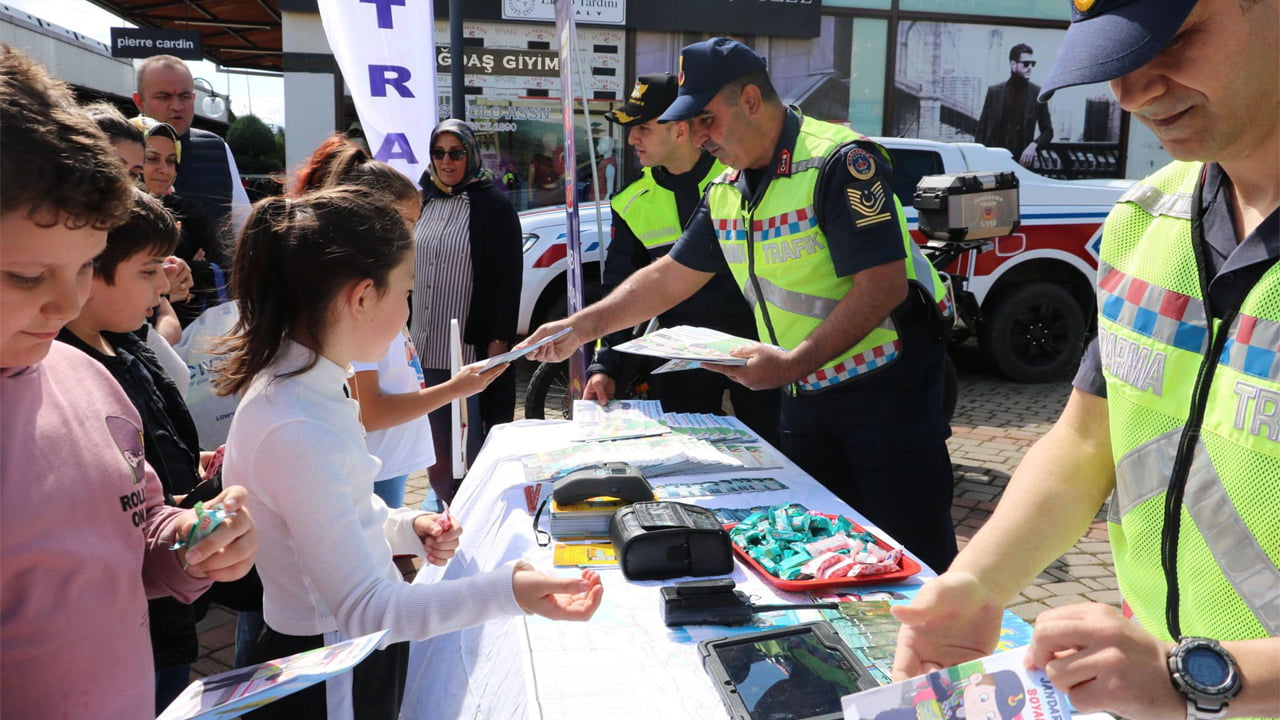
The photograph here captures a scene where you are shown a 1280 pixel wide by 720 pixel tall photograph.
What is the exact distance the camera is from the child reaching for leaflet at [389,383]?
236 cm

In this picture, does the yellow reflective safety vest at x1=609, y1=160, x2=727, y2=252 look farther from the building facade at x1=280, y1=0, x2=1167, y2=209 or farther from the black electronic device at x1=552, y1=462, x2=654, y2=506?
the building facade at x1=280, y1=0, x2=1167, y2=209

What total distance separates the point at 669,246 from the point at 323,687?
2696 mm

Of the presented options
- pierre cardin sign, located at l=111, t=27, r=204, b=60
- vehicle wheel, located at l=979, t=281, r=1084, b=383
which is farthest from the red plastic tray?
pierre cardin sign, located at l=111, t=27, r=204, b=60

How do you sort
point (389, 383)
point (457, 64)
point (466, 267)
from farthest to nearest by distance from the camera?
point (457, 64)
point (466, 267)
point (389, 383)

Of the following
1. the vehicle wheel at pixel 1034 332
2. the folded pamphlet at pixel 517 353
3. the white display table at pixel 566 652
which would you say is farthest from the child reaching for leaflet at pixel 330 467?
the vehicle wheel at pixel 1034 332

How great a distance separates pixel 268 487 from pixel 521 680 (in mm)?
503

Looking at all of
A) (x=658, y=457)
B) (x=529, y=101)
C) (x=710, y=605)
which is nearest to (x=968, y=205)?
(x=658, y=457)

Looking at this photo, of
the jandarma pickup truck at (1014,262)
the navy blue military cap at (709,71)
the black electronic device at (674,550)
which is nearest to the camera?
the black electronic device at (674,550)

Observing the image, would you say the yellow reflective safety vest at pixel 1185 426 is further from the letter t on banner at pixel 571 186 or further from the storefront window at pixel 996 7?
the storefront window at pixel 996 7

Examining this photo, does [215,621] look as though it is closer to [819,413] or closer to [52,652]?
[819,413]

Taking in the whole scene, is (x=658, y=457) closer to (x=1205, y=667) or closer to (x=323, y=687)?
(x=323, y=687)

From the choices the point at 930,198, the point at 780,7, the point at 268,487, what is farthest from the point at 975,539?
the point at 780,7

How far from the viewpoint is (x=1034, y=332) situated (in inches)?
282

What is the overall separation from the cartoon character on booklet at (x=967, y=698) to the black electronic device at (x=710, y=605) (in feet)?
1.88
